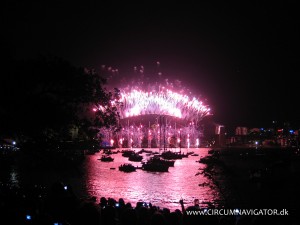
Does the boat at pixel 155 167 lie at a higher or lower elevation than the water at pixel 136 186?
higher

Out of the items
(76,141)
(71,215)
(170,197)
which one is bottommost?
(170,197)

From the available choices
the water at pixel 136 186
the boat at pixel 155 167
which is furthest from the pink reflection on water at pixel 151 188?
the boat at pixel 155 167

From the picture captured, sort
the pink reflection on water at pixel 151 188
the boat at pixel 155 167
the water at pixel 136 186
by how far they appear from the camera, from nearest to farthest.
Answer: the pink reflection on water at pixel 151 188 → the water at pixel 136 186 → the boat at pixel 155 167

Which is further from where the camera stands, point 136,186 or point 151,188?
point 136,186

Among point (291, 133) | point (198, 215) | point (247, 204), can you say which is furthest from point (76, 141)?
point (291, 133)

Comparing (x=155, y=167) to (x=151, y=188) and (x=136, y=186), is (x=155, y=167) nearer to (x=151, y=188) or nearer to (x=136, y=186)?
(x=136, y=186)

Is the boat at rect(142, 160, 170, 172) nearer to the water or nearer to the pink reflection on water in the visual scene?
the pink reflection on water

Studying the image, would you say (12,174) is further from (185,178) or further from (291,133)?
(291,133)

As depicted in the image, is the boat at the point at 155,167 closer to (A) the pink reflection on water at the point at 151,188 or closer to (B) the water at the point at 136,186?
(A) the pink reflection on water at the point at 151,188

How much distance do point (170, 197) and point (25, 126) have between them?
2412 centimetres

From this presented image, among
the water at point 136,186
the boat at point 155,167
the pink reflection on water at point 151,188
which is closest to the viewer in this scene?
the pink reflection on water at point 151,188

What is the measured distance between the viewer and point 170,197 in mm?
30500

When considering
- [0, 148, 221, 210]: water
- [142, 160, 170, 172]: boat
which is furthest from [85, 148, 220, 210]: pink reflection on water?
[142, 160, 170, 172]: boat

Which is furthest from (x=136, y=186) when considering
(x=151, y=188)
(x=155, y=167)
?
(x=155, y=167)
